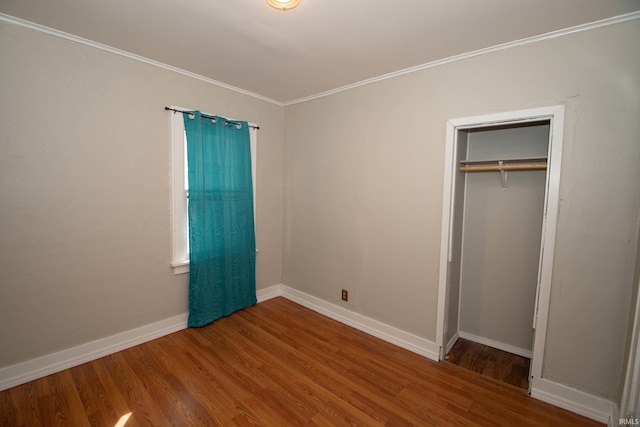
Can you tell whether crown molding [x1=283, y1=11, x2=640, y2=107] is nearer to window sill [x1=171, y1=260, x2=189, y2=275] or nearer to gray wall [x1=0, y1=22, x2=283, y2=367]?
gray wall [x1=0, y1=22, x2=283, y2=367]

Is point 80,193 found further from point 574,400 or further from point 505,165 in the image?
point 574,400

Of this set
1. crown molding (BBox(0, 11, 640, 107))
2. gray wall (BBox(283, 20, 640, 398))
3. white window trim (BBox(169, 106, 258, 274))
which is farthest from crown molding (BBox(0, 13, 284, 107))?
gray wall (BBox(283, 20, 640, 398))

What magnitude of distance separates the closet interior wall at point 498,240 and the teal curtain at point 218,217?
2.23 meters

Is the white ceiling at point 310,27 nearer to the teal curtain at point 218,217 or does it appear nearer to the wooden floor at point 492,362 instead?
the teal curtain at point 218,217

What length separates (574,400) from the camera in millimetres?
1941

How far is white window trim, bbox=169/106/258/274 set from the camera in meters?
2.77

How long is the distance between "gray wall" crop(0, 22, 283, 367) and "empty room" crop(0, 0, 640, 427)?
15mm

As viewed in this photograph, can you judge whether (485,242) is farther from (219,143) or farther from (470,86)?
(219,143)

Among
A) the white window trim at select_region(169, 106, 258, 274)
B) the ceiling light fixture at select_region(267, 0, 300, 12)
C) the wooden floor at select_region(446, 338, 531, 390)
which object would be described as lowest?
the wooden floor at select_region(446, 338, 531, 390)

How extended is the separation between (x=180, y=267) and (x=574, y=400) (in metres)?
3.37

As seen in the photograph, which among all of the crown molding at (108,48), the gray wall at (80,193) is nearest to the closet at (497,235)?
the crown molding at (108,48)

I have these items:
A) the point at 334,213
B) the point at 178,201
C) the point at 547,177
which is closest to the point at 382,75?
the point at 334,213

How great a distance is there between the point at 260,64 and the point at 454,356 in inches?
126

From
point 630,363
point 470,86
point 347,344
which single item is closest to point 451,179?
point 470,86
